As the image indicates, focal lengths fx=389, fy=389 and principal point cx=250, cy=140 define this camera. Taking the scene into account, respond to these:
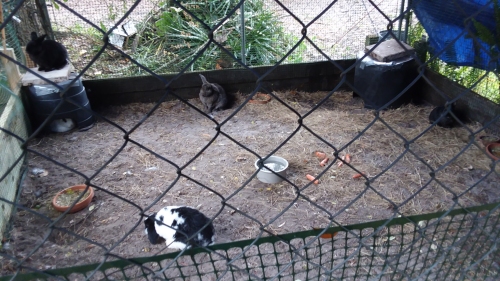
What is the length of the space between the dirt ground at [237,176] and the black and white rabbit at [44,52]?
824 millimetres

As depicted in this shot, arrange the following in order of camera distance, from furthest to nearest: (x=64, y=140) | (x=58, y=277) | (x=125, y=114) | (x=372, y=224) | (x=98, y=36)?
(x=98, y=36) → (x=125, y=114) → (x=64, y=140) → (x=372, y=224) → (x=58, y=277)

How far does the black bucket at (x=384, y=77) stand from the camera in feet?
15.1

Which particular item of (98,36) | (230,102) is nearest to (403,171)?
(230,102)

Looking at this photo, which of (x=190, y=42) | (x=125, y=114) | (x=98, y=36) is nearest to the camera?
(x=125, y=114)

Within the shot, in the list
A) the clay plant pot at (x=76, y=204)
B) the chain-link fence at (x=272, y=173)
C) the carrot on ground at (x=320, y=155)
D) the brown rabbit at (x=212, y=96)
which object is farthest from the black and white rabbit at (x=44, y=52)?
the carrot on ground at (x=320, y=155)

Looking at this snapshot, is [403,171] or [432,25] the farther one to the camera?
[432,25]

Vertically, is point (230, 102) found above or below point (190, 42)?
below

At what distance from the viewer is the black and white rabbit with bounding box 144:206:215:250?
8.21 ft

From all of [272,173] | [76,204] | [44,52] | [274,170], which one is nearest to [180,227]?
[272,173]

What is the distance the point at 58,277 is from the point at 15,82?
11.6ft

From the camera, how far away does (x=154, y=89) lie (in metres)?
5.27

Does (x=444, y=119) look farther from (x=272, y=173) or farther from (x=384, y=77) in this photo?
(x=272, y=173)

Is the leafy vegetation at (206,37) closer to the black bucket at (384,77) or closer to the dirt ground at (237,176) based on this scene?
the dirt ground at (237,176)

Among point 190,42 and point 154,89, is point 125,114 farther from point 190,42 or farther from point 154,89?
point 190,42
